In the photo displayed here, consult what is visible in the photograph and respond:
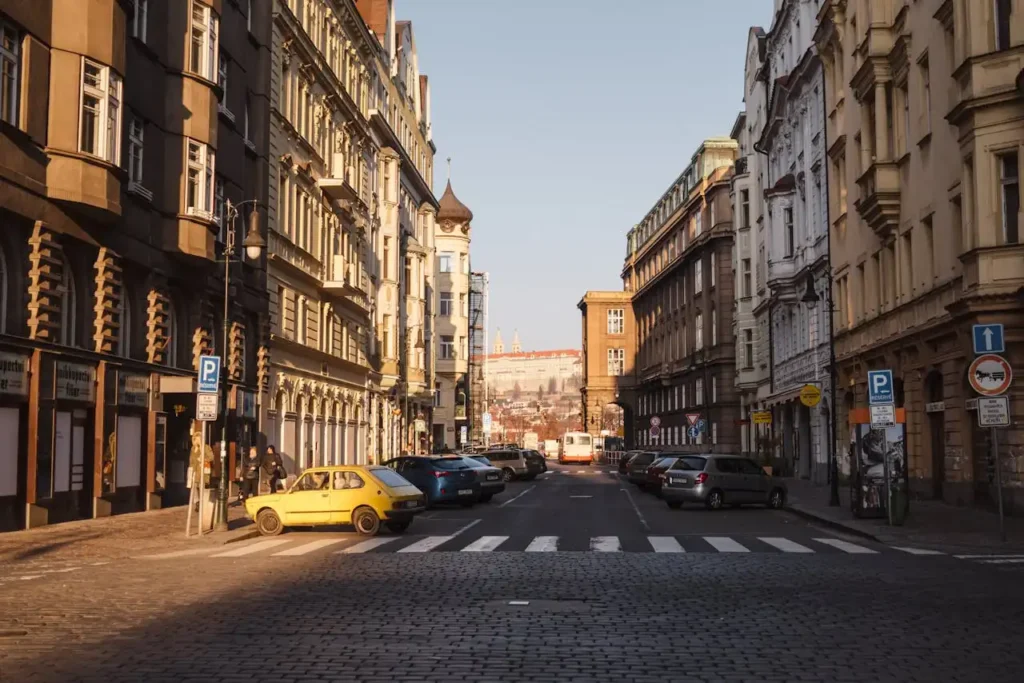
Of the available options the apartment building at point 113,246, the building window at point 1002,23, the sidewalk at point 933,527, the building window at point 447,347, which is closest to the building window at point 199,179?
the apartment building at point 113,246

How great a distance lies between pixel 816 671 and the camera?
9031 mm

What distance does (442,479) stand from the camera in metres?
33.6

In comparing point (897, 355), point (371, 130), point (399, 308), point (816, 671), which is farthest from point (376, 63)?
point (816, 671)

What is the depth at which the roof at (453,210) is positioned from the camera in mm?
100719

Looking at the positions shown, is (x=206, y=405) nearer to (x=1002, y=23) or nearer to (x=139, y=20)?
(x=139, y=20)

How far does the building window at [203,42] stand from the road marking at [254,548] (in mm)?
15273

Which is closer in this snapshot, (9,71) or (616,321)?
(9,71)

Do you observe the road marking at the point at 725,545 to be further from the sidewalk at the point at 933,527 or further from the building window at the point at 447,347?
the building window at the point at 447,347

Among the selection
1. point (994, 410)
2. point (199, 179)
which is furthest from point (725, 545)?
point (199, 179)

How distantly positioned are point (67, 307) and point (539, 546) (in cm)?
1188

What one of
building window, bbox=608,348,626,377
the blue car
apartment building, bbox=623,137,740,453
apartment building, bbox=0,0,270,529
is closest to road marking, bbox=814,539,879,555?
apartment building, bbox=0,0,270,529

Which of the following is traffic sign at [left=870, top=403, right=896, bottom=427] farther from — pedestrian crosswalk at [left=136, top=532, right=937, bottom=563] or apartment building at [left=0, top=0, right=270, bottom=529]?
apartment building at [left=0, top=0, right=270, bottom=529]

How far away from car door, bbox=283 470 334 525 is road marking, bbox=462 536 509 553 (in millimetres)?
3184

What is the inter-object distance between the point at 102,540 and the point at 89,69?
9.86m
